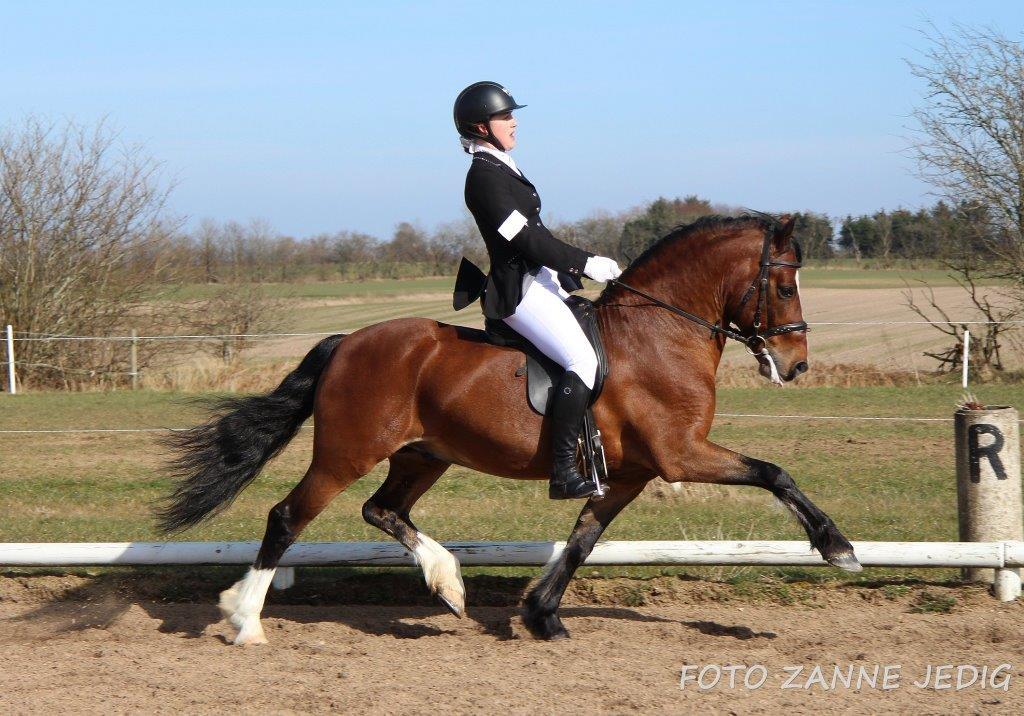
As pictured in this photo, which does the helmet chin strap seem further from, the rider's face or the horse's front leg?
the horse's front leg

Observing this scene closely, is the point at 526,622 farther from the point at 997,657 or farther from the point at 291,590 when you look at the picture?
the point at 997,657

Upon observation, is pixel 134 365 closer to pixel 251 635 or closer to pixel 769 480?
pixel 251 635

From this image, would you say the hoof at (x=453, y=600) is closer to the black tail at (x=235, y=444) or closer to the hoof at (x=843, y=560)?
the black tail at (x=235, y=444)

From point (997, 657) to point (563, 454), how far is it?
86.7 inches

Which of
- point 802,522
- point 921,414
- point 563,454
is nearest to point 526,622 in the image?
point 563,454

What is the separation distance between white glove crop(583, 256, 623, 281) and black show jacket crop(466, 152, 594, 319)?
1.3 inches

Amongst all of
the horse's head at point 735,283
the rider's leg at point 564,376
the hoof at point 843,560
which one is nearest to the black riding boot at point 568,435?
the rider's leg at point 564,376

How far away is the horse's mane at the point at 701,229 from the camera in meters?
5.55

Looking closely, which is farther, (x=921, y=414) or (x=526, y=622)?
(x=921, y=414)

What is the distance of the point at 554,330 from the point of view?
523 cm

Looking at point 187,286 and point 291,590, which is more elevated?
point 187,286

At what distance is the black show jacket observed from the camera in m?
5.20

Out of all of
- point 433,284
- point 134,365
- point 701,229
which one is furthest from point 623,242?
point 433,284

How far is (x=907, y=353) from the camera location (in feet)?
79.5
